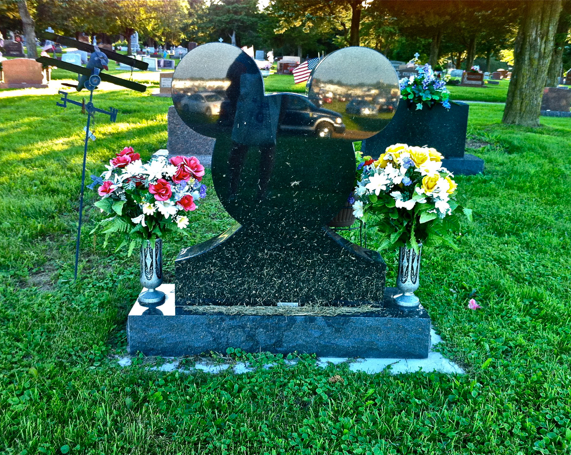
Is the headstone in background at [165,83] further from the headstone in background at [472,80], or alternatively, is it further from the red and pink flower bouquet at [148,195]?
the headstone in background at [472,80]

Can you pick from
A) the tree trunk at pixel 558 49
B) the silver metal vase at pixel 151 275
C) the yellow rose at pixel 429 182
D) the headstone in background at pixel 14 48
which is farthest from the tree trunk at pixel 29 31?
the yellow rose at pixel 429 182

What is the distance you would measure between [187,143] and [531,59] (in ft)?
26.4

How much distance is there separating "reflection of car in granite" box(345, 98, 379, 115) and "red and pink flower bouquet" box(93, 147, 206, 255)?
1.00m

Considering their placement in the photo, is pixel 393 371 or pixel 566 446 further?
pixel 393 371

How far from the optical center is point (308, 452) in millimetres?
2379

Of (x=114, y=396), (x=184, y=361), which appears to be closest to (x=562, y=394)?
(x=184, y=361)

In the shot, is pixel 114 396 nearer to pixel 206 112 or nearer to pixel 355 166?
pixel 206 112

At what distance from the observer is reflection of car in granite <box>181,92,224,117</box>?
2988mm

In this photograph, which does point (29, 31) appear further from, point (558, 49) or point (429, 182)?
point (429, 182)

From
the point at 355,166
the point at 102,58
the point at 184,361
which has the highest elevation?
the point at 102,58

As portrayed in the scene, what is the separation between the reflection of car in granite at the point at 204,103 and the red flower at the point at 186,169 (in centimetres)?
31

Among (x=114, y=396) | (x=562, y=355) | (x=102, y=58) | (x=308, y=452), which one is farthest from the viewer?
(x=102, y=58)

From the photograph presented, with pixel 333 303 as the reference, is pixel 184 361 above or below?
below

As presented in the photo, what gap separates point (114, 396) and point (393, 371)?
1.66m
